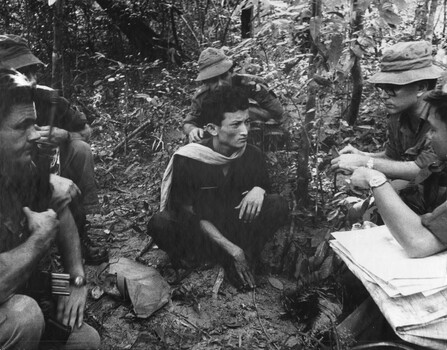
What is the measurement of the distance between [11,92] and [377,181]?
2.06m

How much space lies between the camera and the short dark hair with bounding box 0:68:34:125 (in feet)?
8.64

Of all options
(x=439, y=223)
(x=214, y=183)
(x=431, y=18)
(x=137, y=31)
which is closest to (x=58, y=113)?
(x=214, y=183)

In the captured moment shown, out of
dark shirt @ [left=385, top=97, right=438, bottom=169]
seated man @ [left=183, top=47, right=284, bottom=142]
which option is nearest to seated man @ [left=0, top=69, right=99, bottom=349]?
seated man @ [left=183, top=47, right=284, bottom=142]

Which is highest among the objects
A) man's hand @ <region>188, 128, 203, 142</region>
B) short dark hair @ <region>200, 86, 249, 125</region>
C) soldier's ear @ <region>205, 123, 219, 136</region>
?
short dark hair @ <region>200, 86, 249, 125</region>

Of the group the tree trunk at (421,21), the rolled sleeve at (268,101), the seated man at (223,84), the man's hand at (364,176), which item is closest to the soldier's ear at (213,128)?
the seated man at (223,84)

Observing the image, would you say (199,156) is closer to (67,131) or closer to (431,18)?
(67,131)

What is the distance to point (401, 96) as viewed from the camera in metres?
3.33

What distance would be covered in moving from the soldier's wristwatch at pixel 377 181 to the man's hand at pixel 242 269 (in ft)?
4.90

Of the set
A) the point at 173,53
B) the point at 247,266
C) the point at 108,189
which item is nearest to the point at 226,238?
the point at 247,266

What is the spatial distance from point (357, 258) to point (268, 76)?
97.4 inches

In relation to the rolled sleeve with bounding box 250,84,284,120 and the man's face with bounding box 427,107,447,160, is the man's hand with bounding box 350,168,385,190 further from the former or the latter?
the rolled sleeve with bounding box 250,84,284,120

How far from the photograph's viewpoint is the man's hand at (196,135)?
4479mm

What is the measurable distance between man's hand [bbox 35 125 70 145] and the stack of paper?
252cm

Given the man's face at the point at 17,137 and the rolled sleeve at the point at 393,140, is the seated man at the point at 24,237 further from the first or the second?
the rolled sleeve at the point at 393,140
